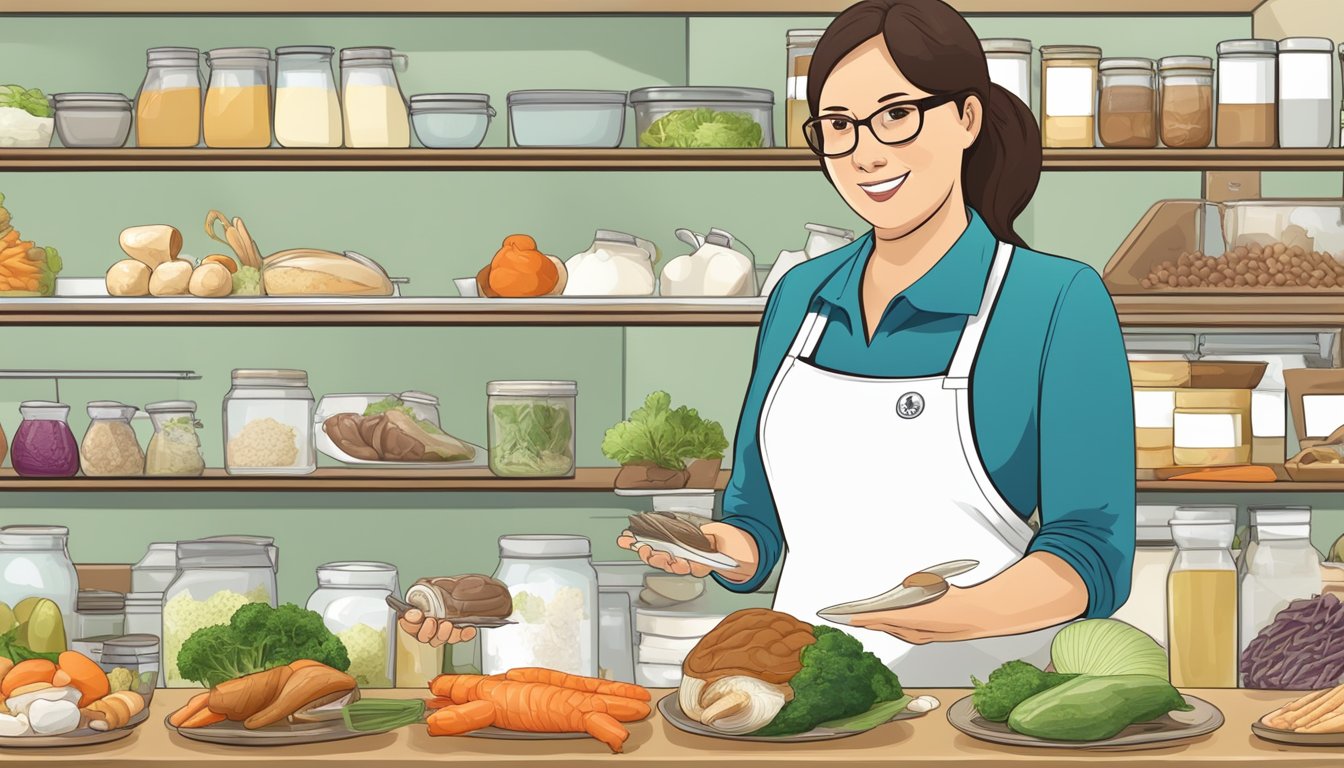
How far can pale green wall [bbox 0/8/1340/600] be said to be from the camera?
3330 millimetres

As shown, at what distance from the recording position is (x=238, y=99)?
2.95 meters

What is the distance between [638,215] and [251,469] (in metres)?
1.01

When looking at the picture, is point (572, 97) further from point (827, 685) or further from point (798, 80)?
point (827, 685)

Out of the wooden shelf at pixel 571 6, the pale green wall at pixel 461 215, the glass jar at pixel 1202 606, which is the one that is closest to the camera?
the glass jar at pixel 1202 606

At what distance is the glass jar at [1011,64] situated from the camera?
2871 millimetres

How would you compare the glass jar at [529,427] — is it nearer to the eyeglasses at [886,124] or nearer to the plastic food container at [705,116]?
the plastic food container at [705,116]

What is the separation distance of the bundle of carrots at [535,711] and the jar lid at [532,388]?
1.29 metres

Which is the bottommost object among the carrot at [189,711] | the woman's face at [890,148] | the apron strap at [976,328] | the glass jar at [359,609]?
the glass jar at [359,609]

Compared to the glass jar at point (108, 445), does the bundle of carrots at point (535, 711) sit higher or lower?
lower

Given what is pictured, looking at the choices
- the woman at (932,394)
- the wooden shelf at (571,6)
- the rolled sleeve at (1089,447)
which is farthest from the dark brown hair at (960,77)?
the wooden shelf at (571,6)

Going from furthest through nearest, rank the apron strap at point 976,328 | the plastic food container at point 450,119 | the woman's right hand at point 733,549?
the plastic food container at point 450,119
the apron strap at point 976,328
the woman's right hand at point 733,549

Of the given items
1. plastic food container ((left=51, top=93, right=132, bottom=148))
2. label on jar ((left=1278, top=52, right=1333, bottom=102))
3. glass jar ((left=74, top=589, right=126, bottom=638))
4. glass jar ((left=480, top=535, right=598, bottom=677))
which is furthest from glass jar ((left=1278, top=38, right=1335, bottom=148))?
glass jar ((left=74, top=589, right=126, bottom=638))

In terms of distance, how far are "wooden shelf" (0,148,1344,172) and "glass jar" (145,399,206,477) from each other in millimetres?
490

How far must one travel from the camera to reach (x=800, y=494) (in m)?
2.39
